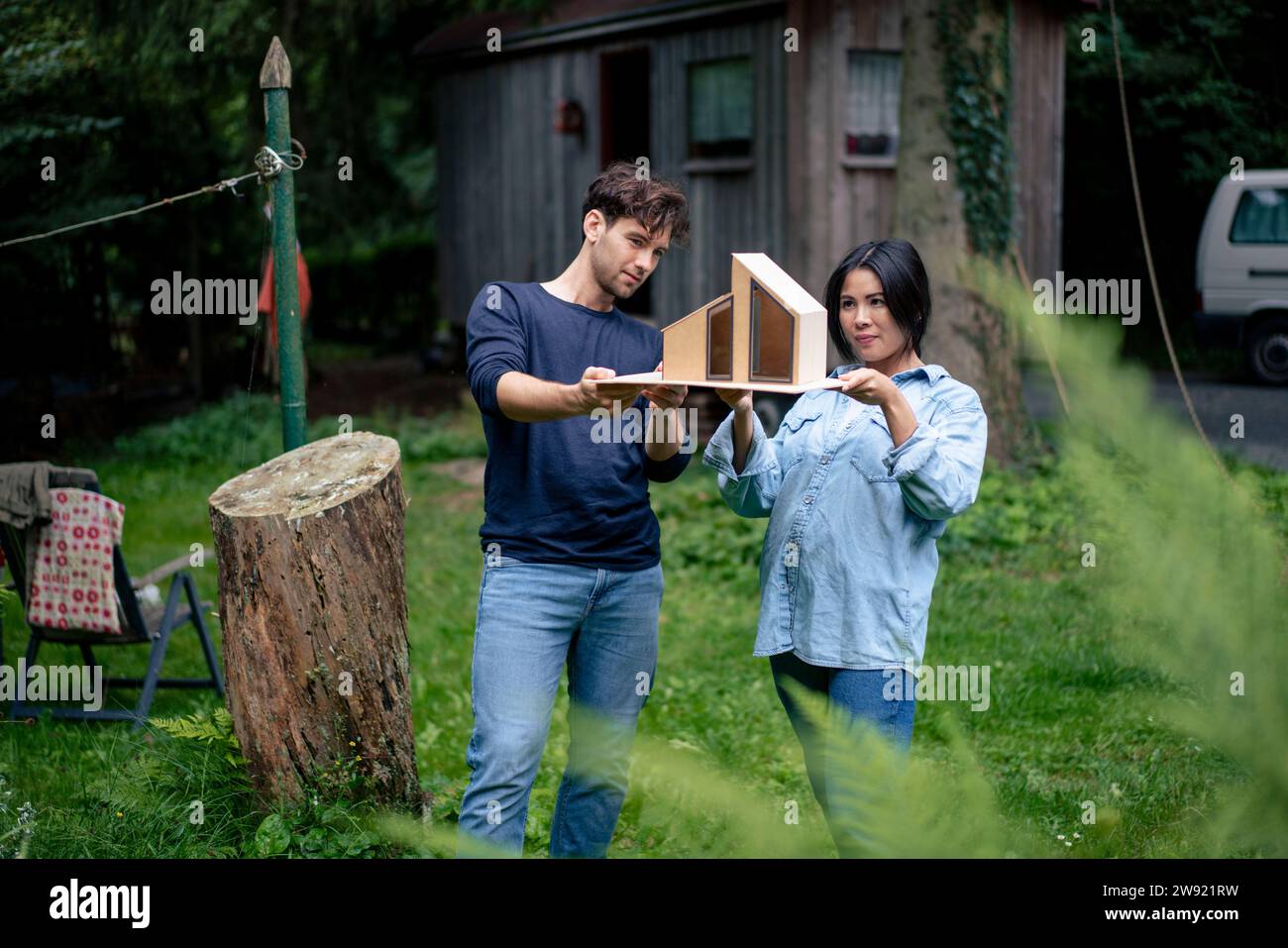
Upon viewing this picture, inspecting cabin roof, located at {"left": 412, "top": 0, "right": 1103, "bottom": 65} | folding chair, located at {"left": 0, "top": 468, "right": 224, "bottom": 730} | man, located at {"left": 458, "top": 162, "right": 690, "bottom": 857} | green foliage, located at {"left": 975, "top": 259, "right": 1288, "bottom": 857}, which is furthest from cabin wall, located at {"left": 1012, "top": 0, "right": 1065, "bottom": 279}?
green foliage, located at {"left": 975, "top": 259, "right": 1288, "bottom": 857}

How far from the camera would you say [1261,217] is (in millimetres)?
11984

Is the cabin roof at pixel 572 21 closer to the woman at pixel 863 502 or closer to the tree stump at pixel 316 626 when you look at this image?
the tree stump at pixel 316 626

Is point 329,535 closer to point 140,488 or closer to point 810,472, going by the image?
point 810,472

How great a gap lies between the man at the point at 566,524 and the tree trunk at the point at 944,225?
5.88m

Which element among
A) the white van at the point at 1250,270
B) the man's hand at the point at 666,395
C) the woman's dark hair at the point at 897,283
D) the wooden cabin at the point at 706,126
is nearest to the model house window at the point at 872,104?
the wooden cabin at the point at 706,126

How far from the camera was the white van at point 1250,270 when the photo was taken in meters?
11.9

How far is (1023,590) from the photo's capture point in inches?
261

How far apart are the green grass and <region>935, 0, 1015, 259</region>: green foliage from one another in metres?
1.80

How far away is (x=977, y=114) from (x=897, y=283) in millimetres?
6583

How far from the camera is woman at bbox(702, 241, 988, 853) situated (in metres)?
2.71

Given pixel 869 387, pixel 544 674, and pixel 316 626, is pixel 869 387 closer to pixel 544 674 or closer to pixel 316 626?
pixel 544 674

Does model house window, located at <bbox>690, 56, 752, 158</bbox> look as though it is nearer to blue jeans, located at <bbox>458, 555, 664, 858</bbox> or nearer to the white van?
the white van

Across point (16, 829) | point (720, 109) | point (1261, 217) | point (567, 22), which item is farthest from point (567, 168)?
point (16, 829)
